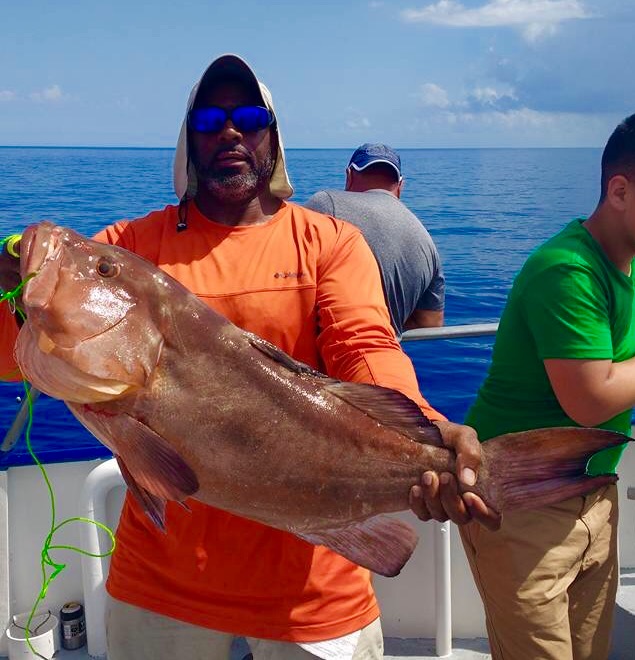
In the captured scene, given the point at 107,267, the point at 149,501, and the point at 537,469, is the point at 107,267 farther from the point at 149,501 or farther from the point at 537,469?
the point at 537,469

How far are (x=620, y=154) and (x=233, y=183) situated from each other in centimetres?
138

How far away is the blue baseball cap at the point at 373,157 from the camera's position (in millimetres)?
4547

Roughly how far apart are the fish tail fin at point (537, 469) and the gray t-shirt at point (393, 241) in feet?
6.52

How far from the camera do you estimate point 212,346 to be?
78.9 inches

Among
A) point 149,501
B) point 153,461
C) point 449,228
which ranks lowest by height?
point 449,228

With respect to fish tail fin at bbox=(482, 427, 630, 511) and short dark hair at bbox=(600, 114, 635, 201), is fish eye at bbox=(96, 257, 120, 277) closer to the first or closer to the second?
fish tail fin at bbox=(482, 427, 630, 511)

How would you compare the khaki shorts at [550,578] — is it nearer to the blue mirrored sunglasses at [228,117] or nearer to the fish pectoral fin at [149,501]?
the fish pectoral fin at [149,501]

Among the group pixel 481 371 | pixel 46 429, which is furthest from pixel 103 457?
pixel 481 371

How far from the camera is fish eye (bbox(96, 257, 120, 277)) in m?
1.97

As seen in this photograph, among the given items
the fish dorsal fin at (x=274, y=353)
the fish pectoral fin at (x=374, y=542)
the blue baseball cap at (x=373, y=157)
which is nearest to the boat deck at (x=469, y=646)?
the fish pectoral fin at (x=374, y=542)

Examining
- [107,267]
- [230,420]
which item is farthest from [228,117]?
[230,420]

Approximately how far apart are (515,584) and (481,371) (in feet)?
23.7

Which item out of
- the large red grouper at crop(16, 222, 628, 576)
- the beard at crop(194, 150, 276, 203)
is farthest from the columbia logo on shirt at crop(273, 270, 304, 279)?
the large red grouper at crop(16, 222, 628, 576)

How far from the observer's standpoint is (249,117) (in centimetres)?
261
